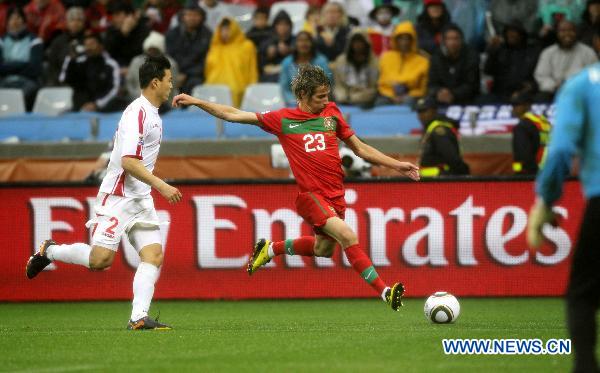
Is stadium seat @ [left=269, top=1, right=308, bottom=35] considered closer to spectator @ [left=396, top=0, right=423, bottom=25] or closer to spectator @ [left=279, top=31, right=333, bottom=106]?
spectator @ [left=396, top=0, right=423, bottom=25]

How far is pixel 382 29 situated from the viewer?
18188 millimetres

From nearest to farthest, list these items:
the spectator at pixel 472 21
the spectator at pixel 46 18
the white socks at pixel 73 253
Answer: the white socks at pixel 73 253 → the spectator at pixel 472 21 → the spectator at pixel 46 18

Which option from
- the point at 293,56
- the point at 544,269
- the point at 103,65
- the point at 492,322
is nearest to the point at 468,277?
the point at 544,269

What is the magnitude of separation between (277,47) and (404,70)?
7.00ft

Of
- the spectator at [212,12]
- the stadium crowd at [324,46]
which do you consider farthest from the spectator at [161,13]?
the spectator at [212,12]

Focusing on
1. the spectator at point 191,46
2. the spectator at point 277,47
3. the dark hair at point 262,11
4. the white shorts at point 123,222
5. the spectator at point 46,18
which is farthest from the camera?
the spectator at point 46,18

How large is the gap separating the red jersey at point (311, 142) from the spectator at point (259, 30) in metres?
8.54

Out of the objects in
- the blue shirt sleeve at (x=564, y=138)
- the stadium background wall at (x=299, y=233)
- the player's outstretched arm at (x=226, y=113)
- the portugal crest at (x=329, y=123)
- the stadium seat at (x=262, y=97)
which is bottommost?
the stadium background wall at (x=299, y=233)

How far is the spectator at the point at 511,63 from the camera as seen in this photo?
16.8m

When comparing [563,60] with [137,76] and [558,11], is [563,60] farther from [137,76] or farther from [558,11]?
[137,76]

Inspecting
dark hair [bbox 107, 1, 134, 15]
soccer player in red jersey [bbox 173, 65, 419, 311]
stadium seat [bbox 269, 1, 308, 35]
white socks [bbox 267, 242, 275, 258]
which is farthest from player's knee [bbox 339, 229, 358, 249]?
dark hair [bbox 107, 1, 134, 15]

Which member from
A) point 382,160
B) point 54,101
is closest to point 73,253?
point 382,160

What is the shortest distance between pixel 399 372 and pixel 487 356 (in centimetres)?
102

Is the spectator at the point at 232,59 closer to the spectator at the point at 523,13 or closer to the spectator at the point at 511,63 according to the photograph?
the spectator at the point at 511,63
